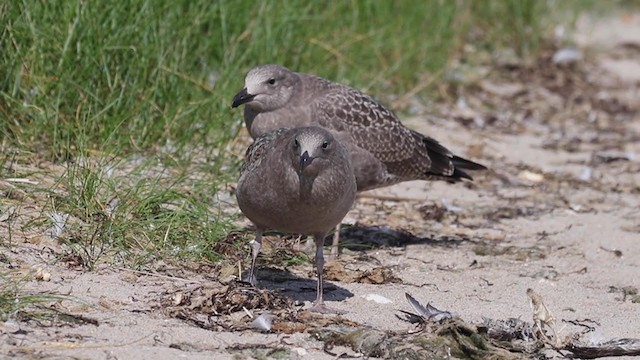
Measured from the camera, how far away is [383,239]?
23.1 feet

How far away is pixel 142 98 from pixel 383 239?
171 centimetres

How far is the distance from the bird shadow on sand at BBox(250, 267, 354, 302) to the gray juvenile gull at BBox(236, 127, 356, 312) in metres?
0.21

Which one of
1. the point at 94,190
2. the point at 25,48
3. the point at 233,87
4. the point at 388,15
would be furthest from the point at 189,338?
the point at 388,15

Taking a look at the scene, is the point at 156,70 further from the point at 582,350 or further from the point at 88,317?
the point at 582,350

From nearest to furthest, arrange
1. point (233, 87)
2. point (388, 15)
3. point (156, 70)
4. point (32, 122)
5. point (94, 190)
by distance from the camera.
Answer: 1. point (94, 190)
2. point (32, 122)
3. point (156, 70)
4. point (233, 87)
5. point (388, 15)

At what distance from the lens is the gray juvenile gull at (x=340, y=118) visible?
7.05 metres

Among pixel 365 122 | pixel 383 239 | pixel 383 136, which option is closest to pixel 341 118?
pixel 365 122

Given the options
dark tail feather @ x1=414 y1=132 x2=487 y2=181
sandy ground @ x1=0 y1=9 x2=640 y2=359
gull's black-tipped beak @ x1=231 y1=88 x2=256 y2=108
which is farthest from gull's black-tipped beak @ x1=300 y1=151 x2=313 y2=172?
dark tail feather @ x1=414 y1=132 x2=487 y2=181

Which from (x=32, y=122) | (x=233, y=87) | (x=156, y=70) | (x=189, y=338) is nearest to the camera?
(x=189, y=338)

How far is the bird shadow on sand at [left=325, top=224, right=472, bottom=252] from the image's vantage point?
6961 mm

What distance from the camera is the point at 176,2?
25.5 ft

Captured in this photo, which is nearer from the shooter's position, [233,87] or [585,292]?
[585,292]

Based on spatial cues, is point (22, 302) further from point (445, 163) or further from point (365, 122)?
point (445, 163)

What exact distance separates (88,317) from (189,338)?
431mm
